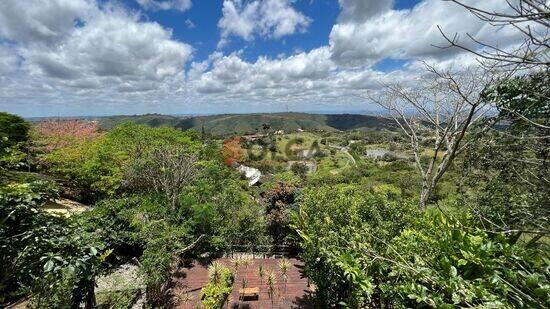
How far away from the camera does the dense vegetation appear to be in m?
2.93

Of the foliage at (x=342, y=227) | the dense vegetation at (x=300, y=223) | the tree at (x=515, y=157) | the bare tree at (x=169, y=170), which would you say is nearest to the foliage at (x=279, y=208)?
the dense vegetation at (x=300, y=223)

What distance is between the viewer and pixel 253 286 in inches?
383

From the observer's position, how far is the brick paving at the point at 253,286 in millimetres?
8609

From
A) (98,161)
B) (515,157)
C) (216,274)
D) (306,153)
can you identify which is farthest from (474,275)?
(306,153)

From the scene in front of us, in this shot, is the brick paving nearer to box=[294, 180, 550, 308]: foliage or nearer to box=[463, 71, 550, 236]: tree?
box=[294, 180, 550, 308]: foliage

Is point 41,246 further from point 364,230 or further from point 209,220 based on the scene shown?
point 209,220

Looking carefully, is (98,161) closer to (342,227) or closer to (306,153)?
(342,227)

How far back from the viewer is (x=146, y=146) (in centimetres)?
2108

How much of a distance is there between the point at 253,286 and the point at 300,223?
2.62m

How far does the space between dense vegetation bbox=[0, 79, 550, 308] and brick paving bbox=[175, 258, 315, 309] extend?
47 cm

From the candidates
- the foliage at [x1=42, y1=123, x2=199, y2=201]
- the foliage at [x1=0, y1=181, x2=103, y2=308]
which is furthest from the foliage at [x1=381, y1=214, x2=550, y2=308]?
the foliage at [x1=42, y1=123, x2=199, y2=201]

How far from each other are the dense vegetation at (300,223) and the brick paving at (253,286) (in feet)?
1.54

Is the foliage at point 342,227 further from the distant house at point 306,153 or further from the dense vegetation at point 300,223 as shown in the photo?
the distant house at point 306,153

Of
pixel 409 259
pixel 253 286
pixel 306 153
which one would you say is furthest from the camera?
pixel 306 153
